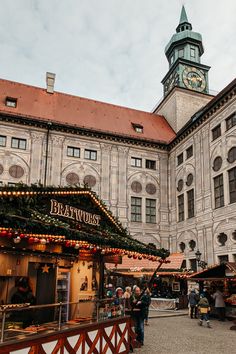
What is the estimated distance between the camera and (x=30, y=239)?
9.55 meters

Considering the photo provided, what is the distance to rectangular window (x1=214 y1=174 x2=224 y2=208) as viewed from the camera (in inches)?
1015

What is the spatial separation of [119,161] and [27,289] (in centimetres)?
2303

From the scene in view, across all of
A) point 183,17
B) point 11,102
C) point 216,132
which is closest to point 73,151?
point 11,102

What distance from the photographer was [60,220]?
37.3ft

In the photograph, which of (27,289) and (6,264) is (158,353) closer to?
(27,289)

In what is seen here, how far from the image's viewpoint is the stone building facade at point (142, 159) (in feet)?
86.2

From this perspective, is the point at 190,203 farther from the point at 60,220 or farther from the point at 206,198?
the point at 60,220

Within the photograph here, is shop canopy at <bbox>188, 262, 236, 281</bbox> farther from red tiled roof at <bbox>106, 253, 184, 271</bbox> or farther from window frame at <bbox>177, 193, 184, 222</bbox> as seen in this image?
window frame at <bbox>177, 193, 184, 222</bbox>

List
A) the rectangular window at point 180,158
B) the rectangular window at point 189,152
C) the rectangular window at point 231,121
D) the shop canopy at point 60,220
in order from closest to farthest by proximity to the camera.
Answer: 1. the shop canopy at point 60,220
2. the rectangular window at point 231,121
3. the rectangular window at point 189,152
4. the rectangular window at point 180,158

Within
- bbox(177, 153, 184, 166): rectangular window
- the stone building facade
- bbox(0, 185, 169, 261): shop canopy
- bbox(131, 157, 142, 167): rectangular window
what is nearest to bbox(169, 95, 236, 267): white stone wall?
the stone building facade

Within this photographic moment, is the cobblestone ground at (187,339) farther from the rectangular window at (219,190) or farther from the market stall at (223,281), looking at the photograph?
the rectangular window at (219,190)

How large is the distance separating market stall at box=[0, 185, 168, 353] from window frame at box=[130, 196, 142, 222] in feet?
55.1

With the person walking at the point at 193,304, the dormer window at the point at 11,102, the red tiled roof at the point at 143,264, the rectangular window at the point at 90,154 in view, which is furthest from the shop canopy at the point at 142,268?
the dormer window at the point at 11,102

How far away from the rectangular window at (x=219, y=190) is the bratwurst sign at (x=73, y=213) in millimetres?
14545
